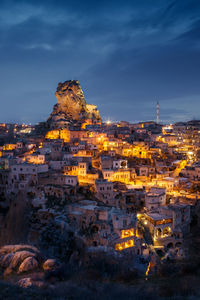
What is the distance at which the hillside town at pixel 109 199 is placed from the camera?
22156 mm

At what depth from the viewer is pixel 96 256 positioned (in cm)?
1970

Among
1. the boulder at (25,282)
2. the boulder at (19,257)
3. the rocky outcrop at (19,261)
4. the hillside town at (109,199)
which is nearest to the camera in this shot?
the boulder at (25,282)

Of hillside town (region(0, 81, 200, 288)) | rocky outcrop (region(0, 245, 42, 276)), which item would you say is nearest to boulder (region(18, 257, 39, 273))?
rocky outcrop (region(0, 245, 42, 276))

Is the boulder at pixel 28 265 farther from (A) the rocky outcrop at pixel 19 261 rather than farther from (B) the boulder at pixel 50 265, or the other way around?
(B) the boulder at pixel 50 265

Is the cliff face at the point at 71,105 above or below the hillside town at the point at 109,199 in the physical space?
above

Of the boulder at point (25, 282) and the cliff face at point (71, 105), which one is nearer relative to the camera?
the boulder at point (25, 282)

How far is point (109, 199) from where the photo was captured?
94.8 feet

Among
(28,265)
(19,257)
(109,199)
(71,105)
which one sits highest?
(71,105)

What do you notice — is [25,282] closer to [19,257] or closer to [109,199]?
[19,257]

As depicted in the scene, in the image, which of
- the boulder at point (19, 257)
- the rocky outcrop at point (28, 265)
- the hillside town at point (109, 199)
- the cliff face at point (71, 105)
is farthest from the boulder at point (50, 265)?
the cliff face at point (71, 105)

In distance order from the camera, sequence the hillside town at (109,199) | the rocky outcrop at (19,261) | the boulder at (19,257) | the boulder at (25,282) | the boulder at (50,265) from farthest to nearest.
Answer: the hillside town at (109,199) → the boulder at (19,257) → the rocky outcrop at (19,261) → the boulder at (50,265) → the boulder at (25,282)

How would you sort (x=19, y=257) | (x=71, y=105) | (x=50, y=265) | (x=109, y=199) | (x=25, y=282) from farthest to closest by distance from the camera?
1. (x=71, y=105)
2. (x=109, y=199)
3. (x=19, y=257)
4. (x=50, y=265)
5. (x=25, y=282)

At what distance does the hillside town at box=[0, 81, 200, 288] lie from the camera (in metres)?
22.2

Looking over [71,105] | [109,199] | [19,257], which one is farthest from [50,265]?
[71,105]
